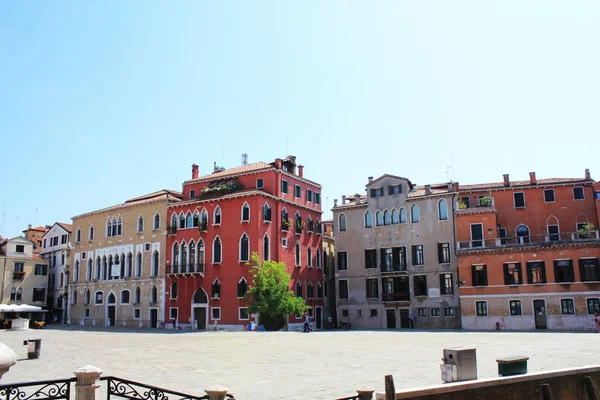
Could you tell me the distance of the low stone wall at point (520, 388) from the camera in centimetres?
1180

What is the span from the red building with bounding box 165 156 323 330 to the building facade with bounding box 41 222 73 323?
59.7 feet

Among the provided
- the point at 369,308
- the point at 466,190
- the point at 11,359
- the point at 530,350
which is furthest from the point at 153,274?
the point at 11,359

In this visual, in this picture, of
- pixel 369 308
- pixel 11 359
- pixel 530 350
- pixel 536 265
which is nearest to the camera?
pixel 11 359

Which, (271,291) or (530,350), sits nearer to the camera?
(530,350)

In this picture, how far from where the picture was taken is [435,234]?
44469 millimetres

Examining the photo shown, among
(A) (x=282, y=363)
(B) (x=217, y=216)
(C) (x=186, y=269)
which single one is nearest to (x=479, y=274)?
(B) (x=217, y=216)

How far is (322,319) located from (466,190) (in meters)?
17.1

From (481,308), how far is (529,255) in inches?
202

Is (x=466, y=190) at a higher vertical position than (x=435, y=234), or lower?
higher

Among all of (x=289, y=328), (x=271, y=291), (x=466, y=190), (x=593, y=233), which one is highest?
(x=466, y=190)

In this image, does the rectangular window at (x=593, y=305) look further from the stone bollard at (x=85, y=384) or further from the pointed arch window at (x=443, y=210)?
the stone bollard at (x=85, y=384)

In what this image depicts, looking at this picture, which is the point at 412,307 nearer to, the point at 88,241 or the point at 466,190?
the point at 466,190

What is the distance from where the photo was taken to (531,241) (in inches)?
1623

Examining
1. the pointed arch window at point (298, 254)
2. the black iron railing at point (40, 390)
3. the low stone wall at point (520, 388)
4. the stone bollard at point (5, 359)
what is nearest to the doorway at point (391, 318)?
the pointed arch window at point (298, 254)
